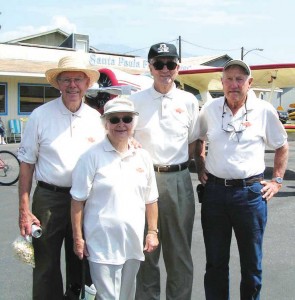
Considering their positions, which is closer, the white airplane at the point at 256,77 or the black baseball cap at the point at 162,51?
the black baseball cap at the point at 162,51

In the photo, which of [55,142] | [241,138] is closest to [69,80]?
[55,142]

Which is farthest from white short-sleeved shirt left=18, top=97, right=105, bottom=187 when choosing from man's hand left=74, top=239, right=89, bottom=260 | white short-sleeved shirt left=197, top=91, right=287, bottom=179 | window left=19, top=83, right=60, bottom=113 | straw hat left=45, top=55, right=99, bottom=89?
window left=19, top=83, right=60, bottom=113

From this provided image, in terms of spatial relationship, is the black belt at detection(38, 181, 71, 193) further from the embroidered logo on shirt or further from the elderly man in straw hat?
the embroidered logo on shirt

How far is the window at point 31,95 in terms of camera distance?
1997 centimetres

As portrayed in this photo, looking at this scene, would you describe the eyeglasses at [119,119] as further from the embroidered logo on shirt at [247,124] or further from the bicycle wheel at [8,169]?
the bicycle wheel at [8,169]

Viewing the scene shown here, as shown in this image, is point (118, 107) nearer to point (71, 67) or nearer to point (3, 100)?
point (71, 67)

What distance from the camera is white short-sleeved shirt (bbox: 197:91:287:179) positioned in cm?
328

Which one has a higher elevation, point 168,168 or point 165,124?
point 165,124

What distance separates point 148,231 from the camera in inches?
120

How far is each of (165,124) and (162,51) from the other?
0.53 m

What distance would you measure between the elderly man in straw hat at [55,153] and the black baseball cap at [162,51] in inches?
18.1

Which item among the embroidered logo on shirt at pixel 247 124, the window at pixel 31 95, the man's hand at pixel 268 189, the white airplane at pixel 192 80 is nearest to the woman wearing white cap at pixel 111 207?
the embroidered logo on shirt at pixel 247 124

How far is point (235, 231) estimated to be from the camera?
3.42 meters

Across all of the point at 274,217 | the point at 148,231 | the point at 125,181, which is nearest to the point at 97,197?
the point at 125,181
